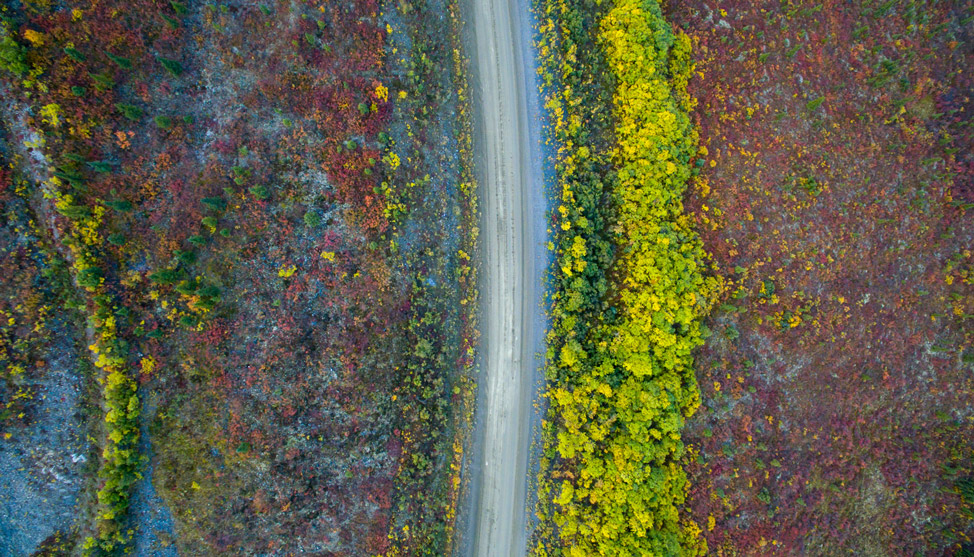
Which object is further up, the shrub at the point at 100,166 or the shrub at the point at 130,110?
the shrub at the point at 130,110

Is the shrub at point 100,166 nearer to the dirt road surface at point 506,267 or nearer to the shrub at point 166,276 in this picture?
the shrub at point 166,276

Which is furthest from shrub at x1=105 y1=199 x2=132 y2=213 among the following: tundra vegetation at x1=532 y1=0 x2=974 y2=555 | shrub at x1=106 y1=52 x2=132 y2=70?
tundra vegetation at x1=532 y1=0 x2=974 y2=555

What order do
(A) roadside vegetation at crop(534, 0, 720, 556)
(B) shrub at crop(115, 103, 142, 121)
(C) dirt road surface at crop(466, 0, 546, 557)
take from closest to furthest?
(B) shrub at crop(115, 103, 142, 121), (A) roadside vegetation at crop(534, 0, 720, 556), (C) dirt road surface at crop(466, 0, 546, 557)

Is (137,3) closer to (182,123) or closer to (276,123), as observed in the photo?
(182,123)

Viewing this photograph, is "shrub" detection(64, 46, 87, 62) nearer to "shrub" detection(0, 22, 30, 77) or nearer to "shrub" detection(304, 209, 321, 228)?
"shrub" detection(0, 22, 30, 77)

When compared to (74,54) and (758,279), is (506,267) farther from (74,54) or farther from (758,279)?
(74,54)

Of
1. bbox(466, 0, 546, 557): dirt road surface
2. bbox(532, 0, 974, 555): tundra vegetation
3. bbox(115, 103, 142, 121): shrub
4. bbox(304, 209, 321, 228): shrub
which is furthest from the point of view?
bbox(466, 0, 546, 557): dirt road surface

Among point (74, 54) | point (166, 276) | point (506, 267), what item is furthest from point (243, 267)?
point (506, 267)

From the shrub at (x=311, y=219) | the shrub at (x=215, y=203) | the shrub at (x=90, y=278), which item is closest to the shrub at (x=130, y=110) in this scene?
the shrub at (x=215, y=203)

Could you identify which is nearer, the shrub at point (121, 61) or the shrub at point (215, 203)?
the shrub at point (121, 61)
